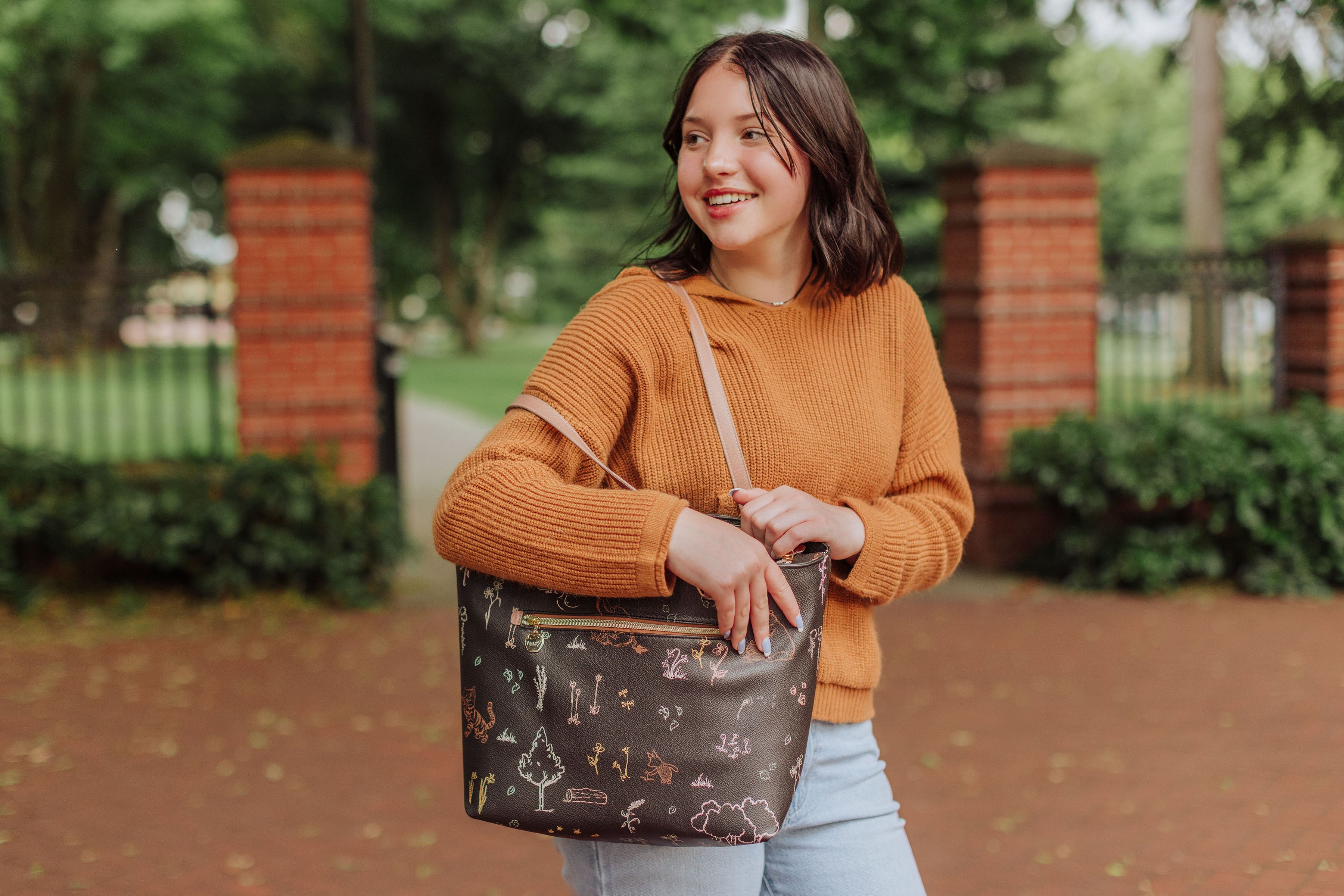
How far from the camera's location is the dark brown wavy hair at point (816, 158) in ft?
6.30

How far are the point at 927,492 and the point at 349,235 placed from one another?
612 centimetres

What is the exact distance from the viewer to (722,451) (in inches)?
74.5

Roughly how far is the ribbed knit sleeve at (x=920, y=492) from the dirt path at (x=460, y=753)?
2.14m

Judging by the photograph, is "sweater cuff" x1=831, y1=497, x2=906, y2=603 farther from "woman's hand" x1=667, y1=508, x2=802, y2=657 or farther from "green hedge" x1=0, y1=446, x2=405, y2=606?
"green hedge" x1=0, y1=446, x2=405, y2=606

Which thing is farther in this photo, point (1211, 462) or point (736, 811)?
point (1211, 462)

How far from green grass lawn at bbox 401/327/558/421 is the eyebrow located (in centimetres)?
1244

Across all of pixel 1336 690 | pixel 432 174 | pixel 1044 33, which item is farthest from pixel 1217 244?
pixel 432 174

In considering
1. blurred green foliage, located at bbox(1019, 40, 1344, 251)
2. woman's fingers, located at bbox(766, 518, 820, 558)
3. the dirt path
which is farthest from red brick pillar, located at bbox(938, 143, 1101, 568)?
blurred green foliage, located at bbox(1019, 40, 1344, 251)

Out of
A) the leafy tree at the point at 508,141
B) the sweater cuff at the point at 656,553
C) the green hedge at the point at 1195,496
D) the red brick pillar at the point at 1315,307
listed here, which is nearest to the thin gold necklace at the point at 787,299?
the sweater cuff at the point at 656,553

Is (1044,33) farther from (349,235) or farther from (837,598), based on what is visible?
(837,598)

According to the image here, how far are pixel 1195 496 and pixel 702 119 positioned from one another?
6.27 meters

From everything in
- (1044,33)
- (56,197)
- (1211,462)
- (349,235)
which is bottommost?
(1211,462)

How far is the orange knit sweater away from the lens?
1747 millimetres

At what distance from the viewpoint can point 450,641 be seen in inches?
273
